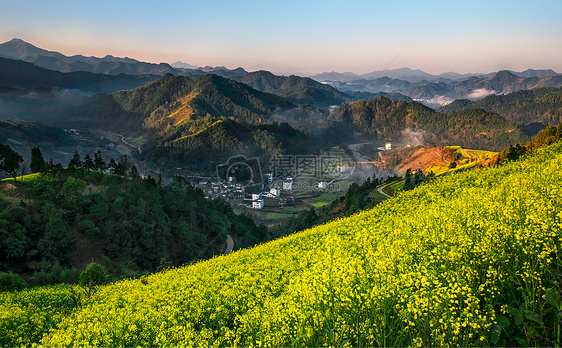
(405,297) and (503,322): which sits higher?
(405,297)

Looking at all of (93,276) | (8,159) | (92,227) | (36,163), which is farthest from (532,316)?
(36,163)

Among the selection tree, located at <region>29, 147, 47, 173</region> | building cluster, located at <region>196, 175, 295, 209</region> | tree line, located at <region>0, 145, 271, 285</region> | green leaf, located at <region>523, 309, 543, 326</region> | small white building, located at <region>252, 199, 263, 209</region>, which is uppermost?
green leaf, located at <region>523, 309, 543, 326</region>

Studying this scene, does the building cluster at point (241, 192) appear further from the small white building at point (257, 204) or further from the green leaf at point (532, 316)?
the green leaf at point (532, 316)

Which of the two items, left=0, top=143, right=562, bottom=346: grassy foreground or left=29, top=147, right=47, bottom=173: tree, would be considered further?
left=29, top=147, right=47, bottom=173: tree

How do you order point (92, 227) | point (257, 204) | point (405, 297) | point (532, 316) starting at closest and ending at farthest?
1. point (532, 316)
2. point (405, 297)
3. point (92, 227)
4. point (257, 204)

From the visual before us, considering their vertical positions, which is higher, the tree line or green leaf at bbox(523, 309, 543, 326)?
green leaf at bbox(523, 309, 543, 326)

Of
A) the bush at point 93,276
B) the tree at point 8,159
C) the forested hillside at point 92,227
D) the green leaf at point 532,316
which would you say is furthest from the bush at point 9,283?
the green leaf at point 532,316

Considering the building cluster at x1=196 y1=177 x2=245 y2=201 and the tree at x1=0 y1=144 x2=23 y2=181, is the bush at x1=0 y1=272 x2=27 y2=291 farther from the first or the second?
the building cluster at x1=196 y1=177 x2=245 y2=201

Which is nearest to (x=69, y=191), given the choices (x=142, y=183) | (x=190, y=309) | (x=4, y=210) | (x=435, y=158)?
(x=4, y=210)

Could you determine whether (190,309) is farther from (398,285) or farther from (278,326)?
(398,285)

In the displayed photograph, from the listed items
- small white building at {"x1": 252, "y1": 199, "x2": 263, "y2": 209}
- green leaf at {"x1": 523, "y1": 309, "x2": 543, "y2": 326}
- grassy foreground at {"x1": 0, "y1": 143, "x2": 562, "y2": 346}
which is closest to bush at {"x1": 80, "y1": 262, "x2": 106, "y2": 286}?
grassy foreground at {"x1": 0, "y1": 143, "x2": 562, "y2": 346}

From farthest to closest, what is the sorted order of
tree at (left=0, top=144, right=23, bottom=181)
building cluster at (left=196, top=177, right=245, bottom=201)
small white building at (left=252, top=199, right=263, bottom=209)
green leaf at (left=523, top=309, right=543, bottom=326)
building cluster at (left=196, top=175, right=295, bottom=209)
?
building cluster at (left=196, top=177, right=245, bottom=201)
building cluster at (left=196, top=175, right=295, bottom=209)
small white building at (left=252, top=199, right=263, bottom=209)
tree at (left=0, top=144, right=23, bottom=181)
green leaf at (left=523, top=309, right=543, bottom=326)

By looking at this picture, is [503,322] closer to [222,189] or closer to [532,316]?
[532,316]
